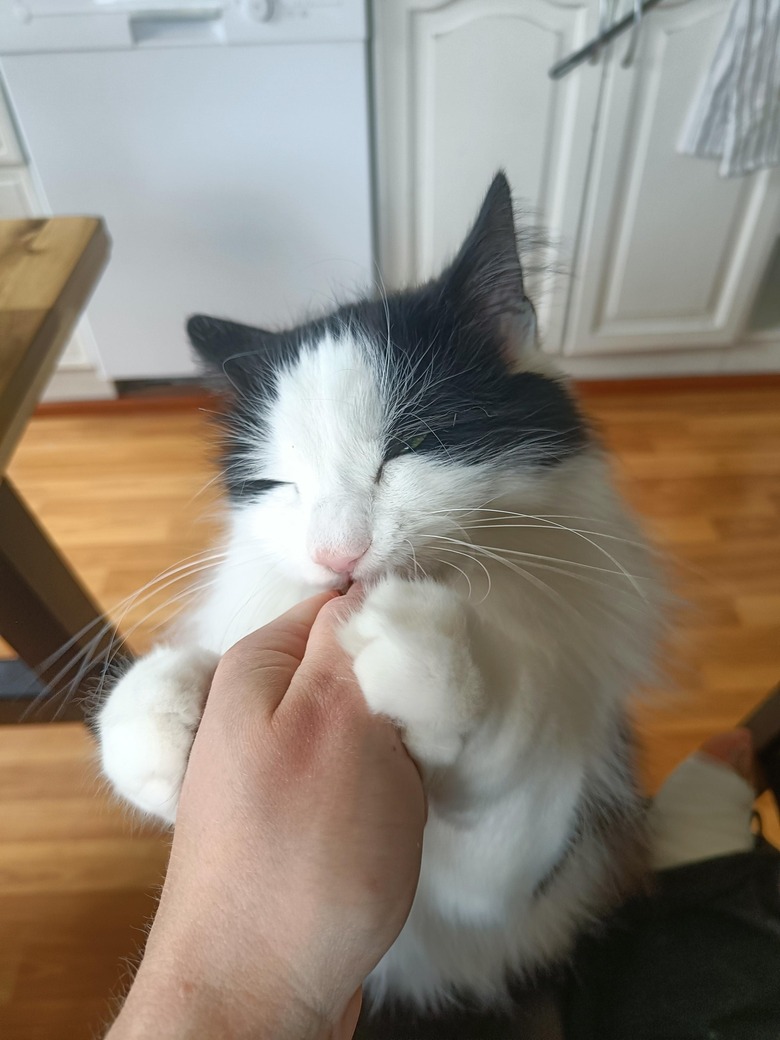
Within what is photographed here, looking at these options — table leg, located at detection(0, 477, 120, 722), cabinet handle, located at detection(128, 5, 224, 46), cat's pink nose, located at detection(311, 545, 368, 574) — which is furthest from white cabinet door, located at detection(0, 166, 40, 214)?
cat's pink nose, located at detection(311, 545, 368, 574)

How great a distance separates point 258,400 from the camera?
0.84m

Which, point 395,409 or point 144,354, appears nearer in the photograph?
point 395,409

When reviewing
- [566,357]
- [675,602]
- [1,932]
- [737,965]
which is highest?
[675,602]

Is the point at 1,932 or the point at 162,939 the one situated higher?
the point at 162,939

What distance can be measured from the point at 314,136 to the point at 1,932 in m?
2.24

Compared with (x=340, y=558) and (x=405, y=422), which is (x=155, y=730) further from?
(x=405, y=422)

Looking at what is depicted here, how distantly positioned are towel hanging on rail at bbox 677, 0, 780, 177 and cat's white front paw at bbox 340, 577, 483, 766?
2111 millimetres

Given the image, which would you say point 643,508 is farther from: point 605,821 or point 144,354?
point 144,354

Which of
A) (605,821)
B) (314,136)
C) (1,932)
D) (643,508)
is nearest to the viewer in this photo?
(605,821)

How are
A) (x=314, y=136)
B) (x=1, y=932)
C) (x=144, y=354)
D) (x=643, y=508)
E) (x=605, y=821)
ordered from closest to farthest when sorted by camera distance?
1. (x=605, y=821)
2. (x=1, y=932)
3. (x=314, y=136)
4. (x=643, y=508)
5. (x=144, y=354)

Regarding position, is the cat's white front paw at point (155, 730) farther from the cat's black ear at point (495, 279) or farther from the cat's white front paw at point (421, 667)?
the cat's black ear at point (495, 279)

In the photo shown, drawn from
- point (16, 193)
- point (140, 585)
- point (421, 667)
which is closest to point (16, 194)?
point (16, 193)

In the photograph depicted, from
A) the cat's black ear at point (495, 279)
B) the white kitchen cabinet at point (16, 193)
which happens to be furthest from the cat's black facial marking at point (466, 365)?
the white kitchen cabinet at point (16, 193)

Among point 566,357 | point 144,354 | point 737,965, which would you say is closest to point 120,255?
point 144,354
